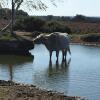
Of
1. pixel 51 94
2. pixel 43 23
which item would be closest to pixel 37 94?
pixel 51 94

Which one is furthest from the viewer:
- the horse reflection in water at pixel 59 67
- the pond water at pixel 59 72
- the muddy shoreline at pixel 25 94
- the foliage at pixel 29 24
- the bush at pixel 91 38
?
the foliage at pixel 29 24

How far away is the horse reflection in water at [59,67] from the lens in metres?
20.9

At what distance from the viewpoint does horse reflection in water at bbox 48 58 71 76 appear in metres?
20.9

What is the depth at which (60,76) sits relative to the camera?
754 inches

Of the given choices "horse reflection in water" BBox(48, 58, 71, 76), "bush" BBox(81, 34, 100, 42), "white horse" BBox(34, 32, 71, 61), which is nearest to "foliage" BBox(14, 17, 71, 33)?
"bush" BBox(81, 34, 100, 42)

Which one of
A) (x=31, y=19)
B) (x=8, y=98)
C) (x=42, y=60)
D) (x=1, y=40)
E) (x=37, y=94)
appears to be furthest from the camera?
(x=31, y=19)

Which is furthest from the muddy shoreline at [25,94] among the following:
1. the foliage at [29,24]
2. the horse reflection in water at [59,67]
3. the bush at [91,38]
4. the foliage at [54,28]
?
the foliage at [29,24]

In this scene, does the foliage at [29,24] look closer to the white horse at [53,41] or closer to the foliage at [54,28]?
the foliage at [54,28]

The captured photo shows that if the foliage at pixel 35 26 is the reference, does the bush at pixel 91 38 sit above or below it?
below

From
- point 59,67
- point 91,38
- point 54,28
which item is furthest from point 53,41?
point 54,28

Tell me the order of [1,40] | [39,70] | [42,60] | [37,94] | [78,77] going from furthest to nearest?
1. [1,40]
2. [42,60]
3. [39,70]
4. [78,77]
5. [37,94]

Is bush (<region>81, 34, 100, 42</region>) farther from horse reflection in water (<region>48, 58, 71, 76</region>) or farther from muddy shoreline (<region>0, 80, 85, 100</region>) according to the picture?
muddy shoreline (<region>0, 80, 85, 100</region>)

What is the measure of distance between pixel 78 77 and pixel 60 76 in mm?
837

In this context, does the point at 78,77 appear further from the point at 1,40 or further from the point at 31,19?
the point at 31,19
